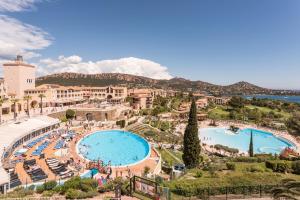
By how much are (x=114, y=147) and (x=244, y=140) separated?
98.4ft

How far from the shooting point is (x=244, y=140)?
46.8 meters

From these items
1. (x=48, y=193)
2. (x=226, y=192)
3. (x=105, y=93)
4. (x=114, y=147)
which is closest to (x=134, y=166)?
(x=114, y=147)

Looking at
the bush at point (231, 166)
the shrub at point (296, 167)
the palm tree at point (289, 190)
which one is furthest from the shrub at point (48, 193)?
the shrub at point (296, 167)

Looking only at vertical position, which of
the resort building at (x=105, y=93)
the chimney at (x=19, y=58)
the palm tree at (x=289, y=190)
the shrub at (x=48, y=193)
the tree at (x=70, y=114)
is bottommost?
the shrub at (x=48, y=193)

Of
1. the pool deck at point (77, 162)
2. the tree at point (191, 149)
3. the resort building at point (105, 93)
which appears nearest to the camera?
the pool deck at point (77, 162)

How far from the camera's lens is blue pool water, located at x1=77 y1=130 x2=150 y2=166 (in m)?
28.3

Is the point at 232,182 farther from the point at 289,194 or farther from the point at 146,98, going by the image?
the point at 146,98

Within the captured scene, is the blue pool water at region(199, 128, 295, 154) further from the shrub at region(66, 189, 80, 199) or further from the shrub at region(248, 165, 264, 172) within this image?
the shrub at region(66, 189, 80, 199)

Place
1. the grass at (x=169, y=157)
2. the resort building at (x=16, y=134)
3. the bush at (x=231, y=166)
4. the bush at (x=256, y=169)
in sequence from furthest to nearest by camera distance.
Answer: the grass at (x=169, y=157), the bush at (x=231, y=166), the bush at (x=256, y=169), the resort building at (x=16, y=134)

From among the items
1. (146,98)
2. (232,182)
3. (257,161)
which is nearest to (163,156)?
(257,161)

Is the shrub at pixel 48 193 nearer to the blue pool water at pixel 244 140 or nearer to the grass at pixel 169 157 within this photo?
the grass at pixel 169 157

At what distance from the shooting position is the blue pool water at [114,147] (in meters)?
28.3

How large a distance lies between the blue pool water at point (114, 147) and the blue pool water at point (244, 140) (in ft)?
52.2

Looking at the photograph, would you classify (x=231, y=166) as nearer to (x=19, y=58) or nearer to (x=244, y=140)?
(x=244, y=140)
